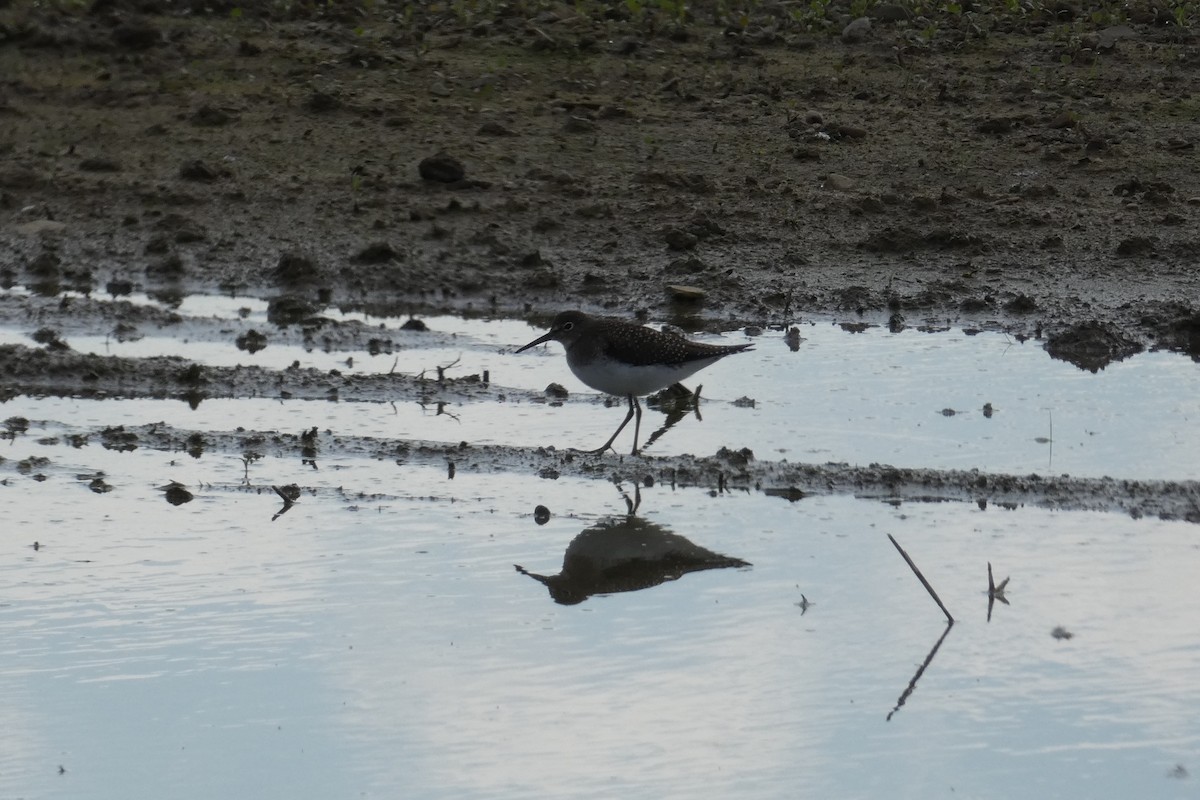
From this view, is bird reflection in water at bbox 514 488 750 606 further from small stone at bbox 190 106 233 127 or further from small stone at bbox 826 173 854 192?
small stone at bbox 190 106 233 127

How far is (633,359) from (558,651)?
8.98ft

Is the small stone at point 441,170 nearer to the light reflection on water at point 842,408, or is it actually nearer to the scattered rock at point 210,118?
the scattered rock at point 210,118

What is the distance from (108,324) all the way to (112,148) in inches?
135

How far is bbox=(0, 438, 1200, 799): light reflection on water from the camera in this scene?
5.13 metres

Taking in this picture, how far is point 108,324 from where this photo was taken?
1041cm

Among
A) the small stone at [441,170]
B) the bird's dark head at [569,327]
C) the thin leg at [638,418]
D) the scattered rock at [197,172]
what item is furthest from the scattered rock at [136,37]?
the thin leg at [638,418]

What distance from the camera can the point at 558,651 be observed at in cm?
604

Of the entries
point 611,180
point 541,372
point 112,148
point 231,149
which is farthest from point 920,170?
point 112,148

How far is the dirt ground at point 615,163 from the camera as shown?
10984 millimetres

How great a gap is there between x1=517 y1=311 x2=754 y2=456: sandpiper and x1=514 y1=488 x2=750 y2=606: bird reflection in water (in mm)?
1134

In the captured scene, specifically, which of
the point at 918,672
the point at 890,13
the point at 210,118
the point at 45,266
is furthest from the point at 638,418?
the point at 890,13

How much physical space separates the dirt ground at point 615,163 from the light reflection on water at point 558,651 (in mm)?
2667

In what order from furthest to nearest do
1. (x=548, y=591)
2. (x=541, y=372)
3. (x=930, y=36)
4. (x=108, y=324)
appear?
(x=930, y=36) < (x=108, y=324) < (x=541, y=372) < (x=548, y=591)

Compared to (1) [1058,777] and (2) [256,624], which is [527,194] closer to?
(2) [256,624]
